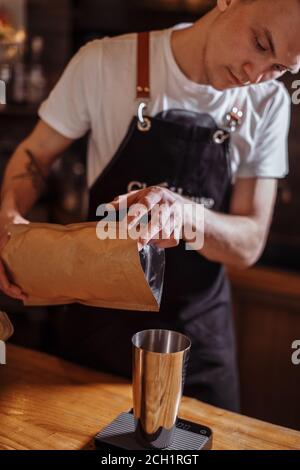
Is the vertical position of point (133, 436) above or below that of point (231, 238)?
below

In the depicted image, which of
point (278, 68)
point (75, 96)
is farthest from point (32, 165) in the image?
point (278, 68)

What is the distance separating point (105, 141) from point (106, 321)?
1.56ft

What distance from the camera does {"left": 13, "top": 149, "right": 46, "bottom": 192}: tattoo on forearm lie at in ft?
5.23

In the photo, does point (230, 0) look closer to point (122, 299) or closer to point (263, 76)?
point (263, 76)

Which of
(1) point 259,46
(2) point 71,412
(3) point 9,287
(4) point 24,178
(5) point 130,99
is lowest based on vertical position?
(2) point 71,412

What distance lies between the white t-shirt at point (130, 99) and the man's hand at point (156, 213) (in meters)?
0.38

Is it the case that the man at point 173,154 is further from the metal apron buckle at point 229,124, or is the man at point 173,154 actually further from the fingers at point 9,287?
the fingers at point 9,287

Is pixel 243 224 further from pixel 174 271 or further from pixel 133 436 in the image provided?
pixel 133 436

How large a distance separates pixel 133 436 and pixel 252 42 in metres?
0.82

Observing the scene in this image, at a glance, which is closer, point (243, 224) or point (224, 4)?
point (224, 4)

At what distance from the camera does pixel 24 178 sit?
159cm

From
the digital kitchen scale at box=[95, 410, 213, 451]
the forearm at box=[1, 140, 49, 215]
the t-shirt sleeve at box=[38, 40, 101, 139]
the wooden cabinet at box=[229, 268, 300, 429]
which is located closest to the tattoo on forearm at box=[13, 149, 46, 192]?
the forearm at box=[1, 140, 49, 215]

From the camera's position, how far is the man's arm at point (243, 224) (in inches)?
61.0

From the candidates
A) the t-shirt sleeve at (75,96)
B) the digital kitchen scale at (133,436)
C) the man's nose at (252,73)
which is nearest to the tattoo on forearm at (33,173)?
the t-shirt sleeve at (75,96)
